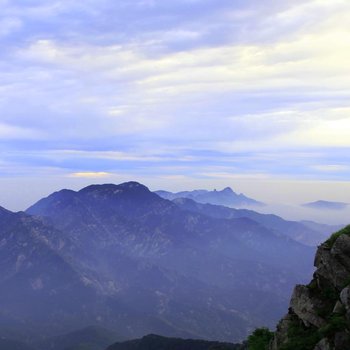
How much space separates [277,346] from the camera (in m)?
76.1

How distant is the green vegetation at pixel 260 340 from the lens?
88.5m

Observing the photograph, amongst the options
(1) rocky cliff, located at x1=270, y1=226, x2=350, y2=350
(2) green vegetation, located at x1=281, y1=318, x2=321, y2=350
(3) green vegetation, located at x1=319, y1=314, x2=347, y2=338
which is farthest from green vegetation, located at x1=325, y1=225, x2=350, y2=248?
(3) green vegetation, located at x1=319, y1=314, x2=347, y2=338

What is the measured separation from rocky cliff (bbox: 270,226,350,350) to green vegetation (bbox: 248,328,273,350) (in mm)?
7964

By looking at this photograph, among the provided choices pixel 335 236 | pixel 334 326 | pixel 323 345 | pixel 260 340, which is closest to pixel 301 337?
pixel 323 345

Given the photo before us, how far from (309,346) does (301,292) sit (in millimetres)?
11967

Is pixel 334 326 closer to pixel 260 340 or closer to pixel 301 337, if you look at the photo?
pixel 301 337

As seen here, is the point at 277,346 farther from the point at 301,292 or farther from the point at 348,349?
the point at 348,349

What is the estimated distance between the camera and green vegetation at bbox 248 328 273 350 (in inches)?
3485

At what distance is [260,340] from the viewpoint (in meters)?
90.2

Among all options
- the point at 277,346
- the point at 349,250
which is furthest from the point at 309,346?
the point at 349,250

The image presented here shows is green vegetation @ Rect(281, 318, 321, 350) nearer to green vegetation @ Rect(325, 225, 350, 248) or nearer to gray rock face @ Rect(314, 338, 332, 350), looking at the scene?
gray rock face @ Rect(314, 338, 332, 350)

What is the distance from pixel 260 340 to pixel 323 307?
77.5ft

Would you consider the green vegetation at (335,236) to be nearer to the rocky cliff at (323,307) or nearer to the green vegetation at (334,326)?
the rocky cliff at (323,307)

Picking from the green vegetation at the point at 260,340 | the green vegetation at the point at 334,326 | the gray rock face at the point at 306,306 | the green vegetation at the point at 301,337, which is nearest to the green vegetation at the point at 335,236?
the gray rock face at the point at 306,306
